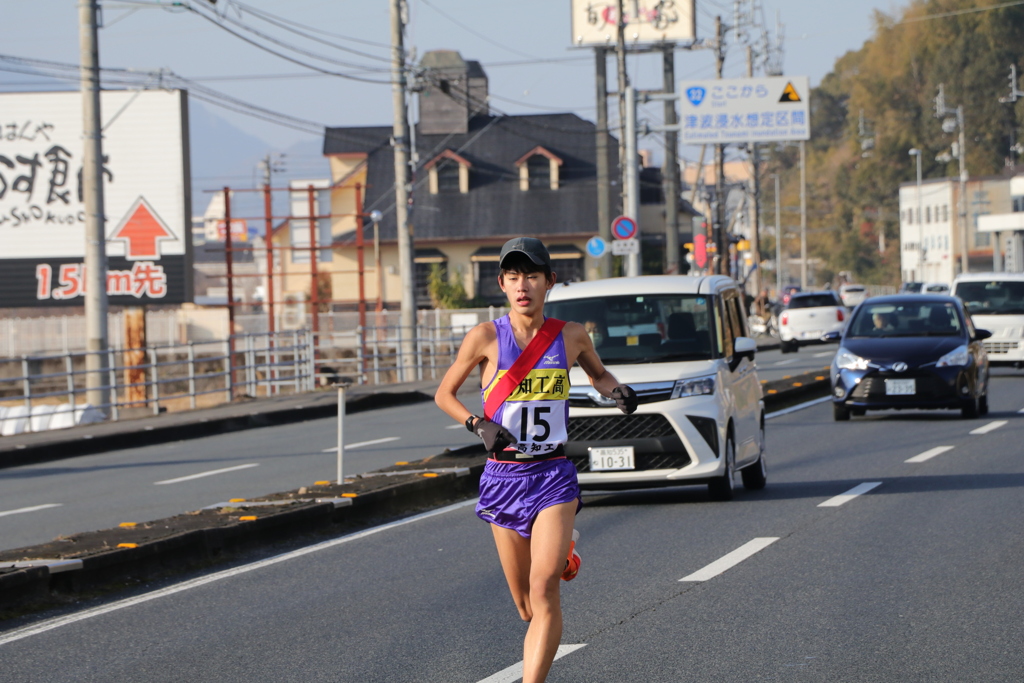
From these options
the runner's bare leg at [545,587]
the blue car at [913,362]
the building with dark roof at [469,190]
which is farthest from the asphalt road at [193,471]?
the building with dark roof at [469,190]

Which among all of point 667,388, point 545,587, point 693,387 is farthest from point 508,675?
point 693,387

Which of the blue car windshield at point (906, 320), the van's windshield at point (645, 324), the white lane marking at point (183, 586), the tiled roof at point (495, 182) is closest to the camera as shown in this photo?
the white lane marking at point (183, 586)

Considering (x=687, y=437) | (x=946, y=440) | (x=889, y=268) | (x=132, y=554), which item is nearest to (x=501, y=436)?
(x=132, y=554)

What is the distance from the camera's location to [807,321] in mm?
40625

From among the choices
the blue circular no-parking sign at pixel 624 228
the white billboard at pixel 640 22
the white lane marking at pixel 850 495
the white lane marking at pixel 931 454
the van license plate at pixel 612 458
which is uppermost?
the white billboard at pixel 640 22

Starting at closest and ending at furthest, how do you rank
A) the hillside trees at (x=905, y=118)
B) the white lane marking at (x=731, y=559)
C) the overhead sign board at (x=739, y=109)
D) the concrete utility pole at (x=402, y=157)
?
the white lane marking at (x=731, y=559) < the concrete utility pole at (x=402, y=157) < the overhead sign board at (x=739, y=109) < the hillside trees at (x=905, y=118)

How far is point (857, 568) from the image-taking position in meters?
8.04

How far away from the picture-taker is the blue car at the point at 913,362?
17062mm

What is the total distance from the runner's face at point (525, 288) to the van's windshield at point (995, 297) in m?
22.0

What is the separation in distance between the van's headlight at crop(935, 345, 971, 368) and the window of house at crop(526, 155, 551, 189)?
4514cm

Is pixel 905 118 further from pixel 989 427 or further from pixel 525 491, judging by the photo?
pixel 525 491

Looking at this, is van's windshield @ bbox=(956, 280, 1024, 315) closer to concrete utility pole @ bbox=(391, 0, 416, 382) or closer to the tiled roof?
concrete utility pole @ bbox=(391, 0, 416, 382)

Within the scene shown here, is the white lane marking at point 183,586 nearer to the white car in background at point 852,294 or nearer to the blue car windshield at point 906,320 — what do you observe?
the blue car windshield at point 906,320

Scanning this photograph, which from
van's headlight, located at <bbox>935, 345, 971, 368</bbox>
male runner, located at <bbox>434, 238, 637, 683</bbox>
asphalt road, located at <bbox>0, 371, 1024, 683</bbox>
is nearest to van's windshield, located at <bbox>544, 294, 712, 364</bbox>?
asphalt road, located at <bbox>0, 371, 1024, 683</bbox>
